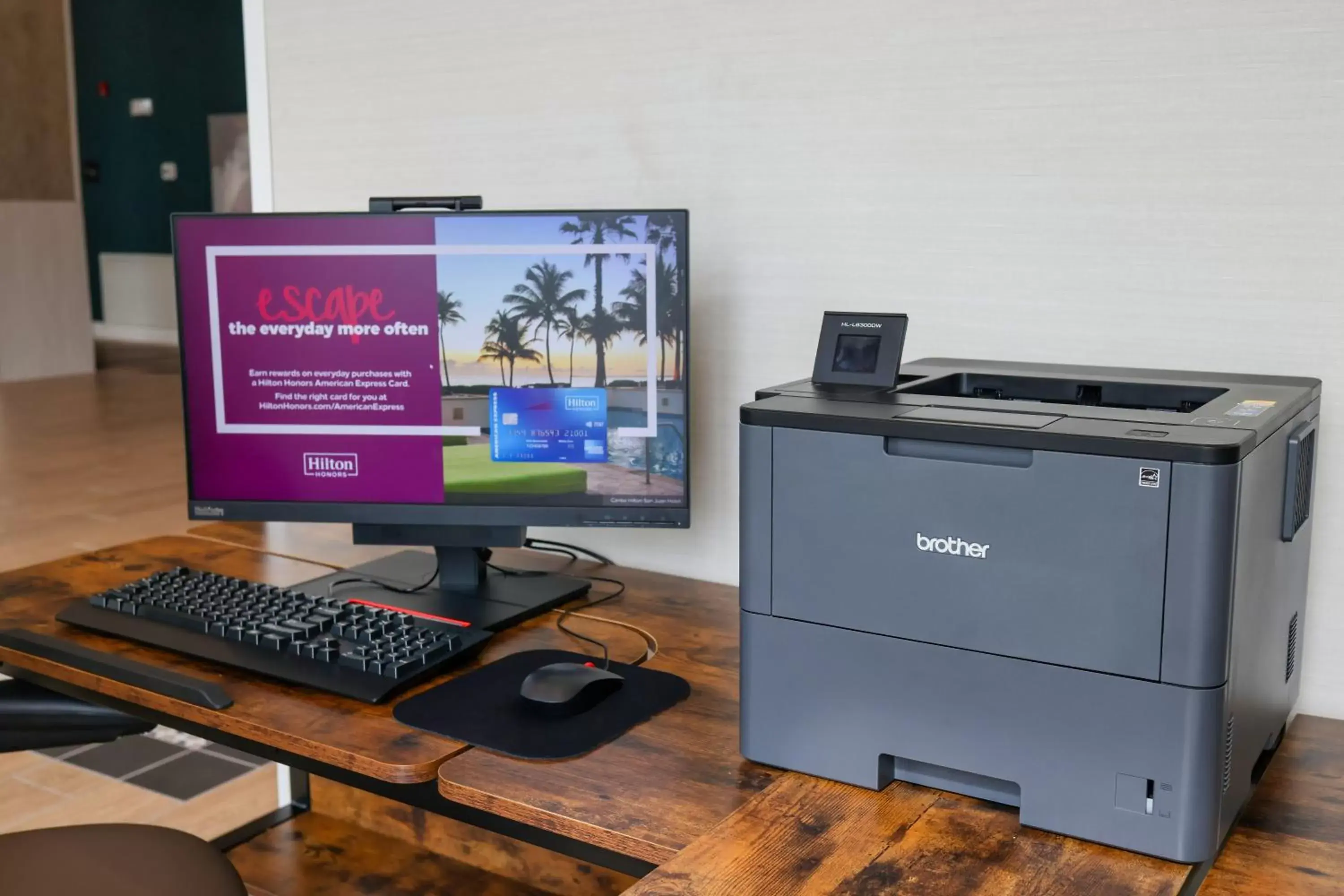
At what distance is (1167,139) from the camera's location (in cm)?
132

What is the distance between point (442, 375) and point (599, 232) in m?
0.27

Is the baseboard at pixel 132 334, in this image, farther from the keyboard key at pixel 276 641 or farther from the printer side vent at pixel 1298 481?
the printer side vent at pixel 1298 481

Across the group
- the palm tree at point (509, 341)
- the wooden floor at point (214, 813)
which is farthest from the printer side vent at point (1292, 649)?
the wooden floor at point (214, 813)

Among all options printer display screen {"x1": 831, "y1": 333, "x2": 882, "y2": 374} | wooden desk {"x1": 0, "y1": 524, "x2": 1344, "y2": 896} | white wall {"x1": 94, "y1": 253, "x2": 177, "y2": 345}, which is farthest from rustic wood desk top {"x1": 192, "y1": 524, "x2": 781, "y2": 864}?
white wall {"x1": 94, "y1": 253, "x2": 177, "y2": 345}

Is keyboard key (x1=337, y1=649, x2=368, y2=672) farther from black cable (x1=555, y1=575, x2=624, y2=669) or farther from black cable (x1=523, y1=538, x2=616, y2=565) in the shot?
black cable (x1=523, y1=538, x2=616, y2=565)

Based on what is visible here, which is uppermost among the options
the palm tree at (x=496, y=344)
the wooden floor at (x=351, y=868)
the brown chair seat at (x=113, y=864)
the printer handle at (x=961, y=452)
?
the palm tree at (x=496, y=344)

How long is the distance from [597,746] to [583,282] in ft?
2.02

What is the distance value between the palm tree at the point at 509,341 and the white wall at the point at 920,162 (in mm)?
270

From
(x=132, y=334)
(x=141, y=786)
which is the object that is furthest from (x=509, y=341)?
(x=132, y=334)

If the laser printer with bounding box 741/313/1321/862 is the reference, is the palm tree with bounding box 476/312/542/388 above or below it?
above

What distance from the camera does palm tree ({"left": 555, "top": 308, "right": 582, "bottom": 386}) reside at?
1.51 metres

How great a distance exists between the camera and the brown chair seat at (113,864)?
131cm

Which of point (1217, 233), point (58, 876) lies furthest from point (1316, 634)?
point (58, 876)

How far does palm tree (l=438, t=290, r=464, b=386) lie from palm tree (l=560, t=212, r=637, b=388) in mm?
167
